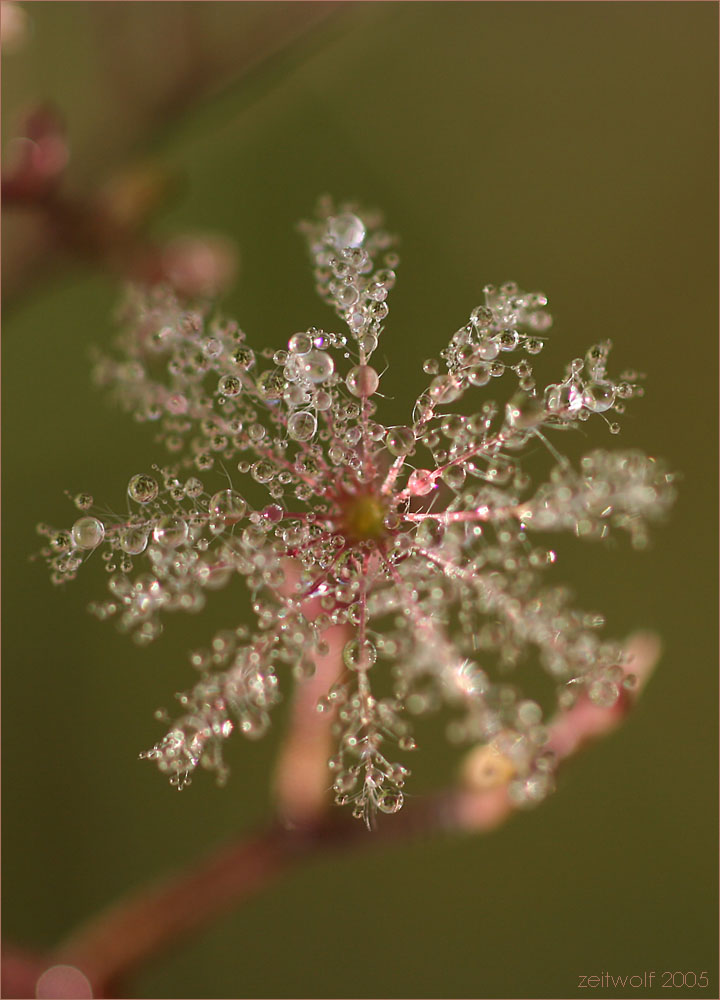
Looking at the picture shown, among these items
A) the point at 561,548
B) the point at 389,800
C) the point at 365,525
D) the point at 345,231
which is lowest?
the point at 389,800

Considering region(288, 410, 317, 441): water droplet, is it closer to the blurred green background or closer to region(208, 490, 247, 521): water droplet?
region(208, 490, 247, 521): water droplet

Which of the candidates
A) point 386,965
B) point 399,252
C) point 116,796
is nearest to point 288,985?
point 386,965

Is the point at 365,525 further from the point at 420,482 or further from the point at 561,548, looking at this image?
the point at 561,548

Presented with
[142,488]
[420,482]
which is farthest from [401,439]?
[142,488]

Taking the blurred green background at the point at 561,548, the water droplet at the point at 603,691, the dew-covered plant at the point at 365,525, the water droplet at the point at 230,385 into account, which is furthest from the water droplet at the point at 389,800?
the blurred green background at the point at 561,548

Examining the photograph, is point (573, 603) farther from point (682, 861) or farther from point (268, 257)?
point (268, 257)

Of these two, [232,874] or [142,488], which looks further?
[232,874]

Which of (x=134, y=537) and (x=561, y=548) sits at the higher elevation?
(x=561, y=548)

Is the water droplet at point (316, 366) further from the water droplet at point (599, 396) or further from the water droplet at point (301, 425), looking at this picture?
the water droplet at point (599, 396)
